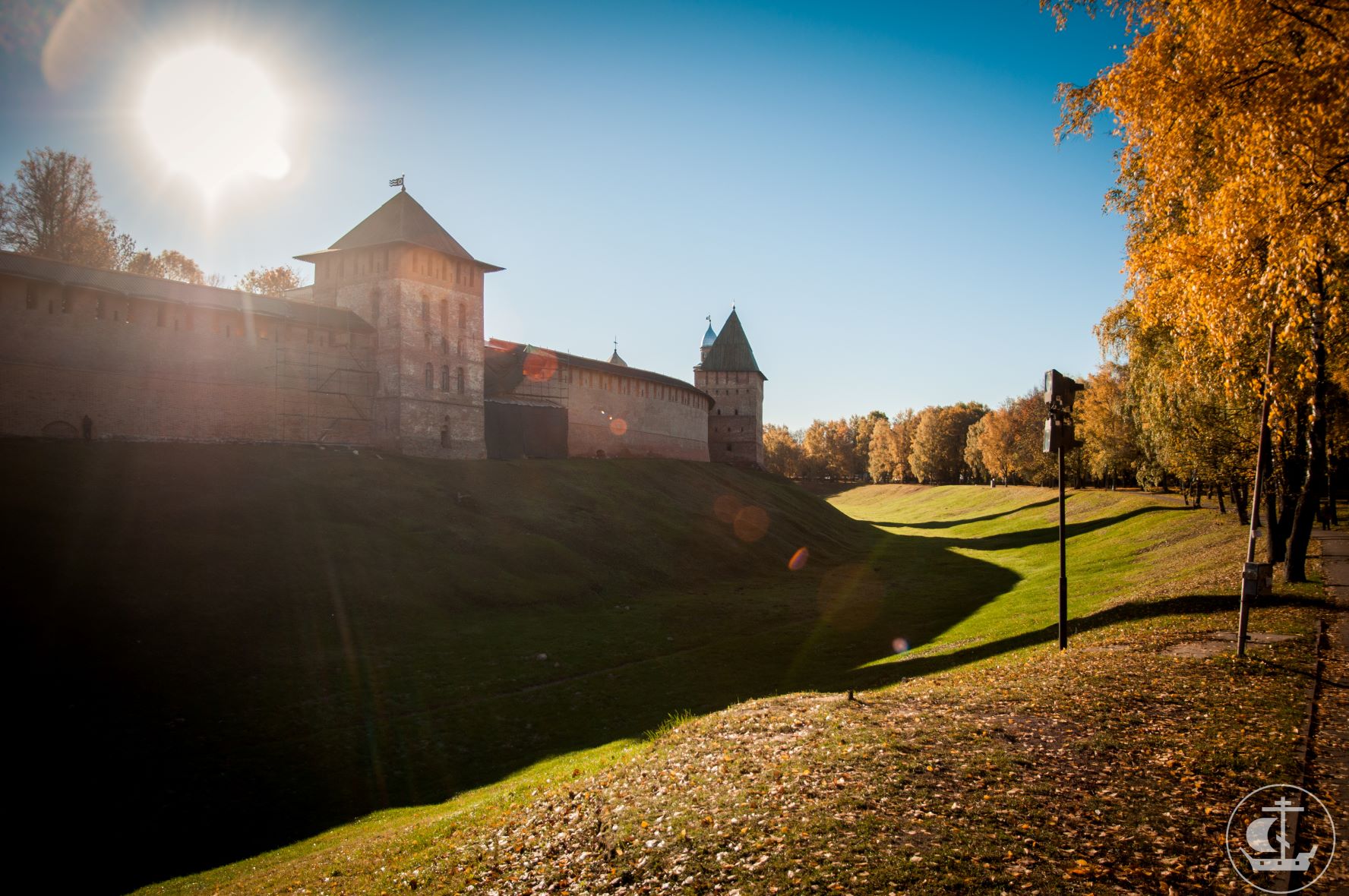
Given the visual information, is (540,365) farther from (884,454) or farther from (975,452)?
(884,454)

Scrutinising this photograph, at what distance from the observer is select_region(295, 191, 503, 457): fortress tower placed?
3803 centimetres

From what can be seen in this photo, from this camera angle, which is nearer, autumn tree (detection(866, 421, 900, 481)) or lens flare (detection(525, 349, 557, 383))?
lens flare (detection(525, 349, 557, 383))

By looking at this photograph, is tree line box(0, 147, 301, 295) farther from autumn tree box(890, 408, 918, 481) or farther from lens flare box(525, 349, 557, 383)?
autumn tree box(890, 408, 918, 481)

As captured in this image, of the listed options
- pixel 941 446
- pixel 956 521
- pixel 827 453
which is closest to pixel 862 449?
pixel 827 453

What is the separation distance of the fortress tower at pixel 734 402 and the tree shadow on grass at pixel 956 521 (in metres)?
13.9

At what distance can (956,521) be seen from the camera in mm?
75000

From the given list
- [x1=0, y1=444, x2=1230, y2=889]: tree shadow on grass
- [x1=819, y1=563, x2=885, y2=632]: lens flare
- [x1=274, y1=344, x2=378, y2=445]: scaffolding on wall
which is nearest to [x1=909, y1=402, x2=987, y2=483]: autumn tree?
[x1=819, y1=563, x2=885, y2=632]: lens flare

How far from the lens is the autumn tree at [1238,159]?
8.69 metres

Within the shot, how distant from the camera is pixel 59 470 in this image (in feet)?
77.9

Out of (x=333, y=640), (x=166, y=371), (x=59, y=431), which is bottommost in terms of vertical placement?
(x=333, y=640)

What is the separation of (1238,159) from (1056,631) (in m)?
12.3

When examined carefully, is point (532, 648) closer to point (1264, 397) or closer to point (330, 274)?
point (1264, 397)

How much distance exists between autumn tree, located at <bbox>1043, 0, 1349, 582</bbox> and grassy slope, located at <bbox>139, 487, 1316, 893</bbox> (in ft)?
14.7

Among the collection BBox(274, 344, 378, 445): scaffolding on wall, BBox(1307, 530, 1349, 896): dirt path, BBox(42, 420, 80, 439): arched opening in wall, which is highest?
BBox(274, 344, 378, 445): scaffolding on wall
